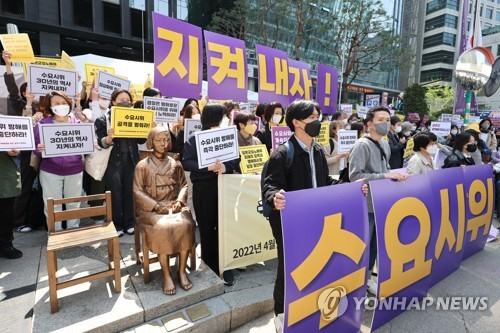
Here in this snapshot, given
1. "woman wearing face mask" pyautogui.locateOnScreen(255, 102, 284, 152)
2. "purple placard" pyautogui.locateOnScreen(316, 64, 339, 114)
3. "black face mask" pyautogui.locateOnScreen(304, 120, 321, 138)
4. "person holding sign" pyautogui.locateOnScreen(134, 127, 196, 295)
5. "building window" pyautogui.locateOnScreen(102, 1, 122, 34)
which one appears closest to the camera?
"black face mask" pyautogui.locateOnScreen(304, 120, 321, 138)

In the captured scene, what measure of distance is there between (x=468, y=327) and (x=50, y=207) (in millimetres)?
3976

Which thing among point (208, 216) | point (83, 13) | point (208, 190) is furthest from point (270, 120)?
point (83, 13)

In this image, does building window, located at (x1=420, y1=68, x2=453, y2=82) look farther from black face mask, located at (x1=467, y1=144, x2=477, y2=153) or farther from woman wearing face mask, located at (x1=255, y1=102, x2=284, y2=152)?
woman wearing face mask, located at (x1=255, y1=102, x2=284, y2=152)

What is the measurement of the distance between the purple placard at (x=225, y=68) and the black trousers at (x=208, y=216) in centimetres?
220

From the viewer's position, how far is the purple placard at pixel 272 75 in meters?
5.53

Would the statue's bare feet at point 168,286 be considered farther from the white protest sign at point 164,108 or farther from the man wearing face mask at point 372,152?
the white protest sign at point 164,108

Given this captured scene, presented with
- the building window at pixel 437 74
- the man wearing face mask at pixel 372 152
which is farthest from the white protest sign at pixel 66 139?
the building window at pixel 437 74

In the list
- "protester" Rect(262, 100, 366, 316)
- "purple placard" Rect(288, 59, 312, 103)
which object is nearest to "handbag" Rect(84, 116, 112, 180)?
"protester" Rect(262, 100, 366, 316)

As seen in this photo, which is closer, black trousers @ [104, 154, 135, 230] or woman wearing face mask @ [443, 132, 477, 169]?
black trousers @ [104, 154, 135, 230]

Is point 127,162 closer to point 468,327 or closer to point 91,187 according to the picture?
point 91,187

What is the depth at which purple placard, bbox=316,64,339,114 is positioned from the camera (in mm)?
6637

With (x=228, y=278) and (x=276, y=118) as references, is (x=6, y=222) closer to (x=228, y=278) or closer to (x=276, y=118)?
(x=228, y=278)

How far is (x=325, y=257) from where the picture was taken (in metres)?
2.22

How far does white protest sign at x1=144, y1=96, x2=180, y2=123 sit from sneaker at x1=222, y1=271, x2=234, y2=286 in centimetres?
222
